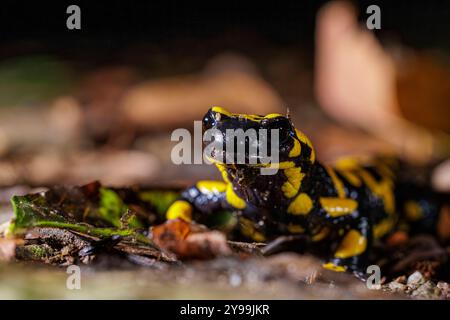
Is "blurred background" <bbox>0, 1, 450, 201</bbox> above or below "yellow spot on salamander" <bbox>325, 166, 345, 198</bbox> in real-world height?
above

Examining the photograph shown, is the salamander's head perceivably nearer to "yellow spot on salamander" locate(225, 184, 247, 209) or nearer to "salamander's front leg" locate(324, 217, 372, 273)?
"yellow spot on salamander" locate(225, 184, 247, 209)

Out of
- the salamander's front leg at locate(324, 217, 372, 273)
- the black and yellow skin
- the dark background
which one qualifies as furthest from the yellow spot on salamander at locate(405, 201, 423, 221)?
the dark background

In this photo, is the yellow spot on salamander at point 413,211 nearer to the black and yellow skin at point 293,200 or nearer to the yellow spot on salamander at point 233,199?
the black and yellow skin at point 293,200

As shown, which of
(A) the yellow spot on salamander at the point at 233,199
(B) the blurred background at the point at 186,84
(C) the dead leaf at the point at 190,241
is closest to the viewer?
(C) the dead leaf at the point at 190,241

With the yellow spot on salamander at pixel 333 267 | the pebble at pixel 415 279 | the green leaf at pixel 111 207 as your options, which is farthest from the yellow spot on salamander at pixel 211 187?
the pebble at pixel 415 279

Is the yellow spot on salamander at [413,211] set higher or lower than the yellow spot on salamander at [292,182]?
lower

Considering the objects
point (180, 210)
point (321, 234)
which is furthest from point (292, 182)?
point (180, 210)

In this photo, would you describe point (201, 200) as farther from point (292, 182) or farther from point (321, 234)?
point (321, 234)
